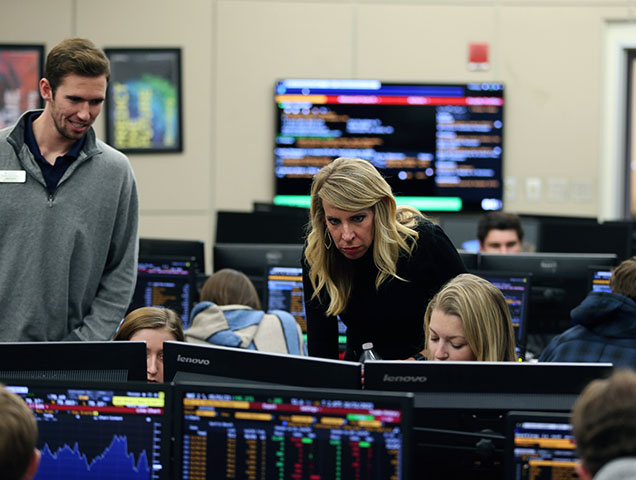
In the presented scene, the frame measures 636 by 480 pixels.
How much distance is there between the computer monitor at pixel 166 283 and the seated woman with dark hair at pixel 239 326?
0.82 ft

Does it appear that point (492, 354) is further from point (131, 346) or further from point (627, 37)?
point (627, 37)

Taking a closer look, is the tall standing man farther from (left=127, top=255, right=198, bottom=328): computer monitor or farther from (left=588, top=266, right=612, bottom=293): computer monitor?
(left=588, top=266, right=612, bottom=293): computer monitor

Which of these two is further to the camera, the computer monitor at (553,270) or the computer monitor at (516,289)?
the computer monitor at (553,270)

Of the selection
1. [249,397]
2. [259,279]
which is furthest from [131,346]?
[259,279]

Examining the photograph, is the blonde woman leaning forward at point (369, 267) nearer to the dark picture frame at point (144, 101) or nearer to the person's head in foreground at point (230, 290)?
the person's head in foreground at point (230, 290)

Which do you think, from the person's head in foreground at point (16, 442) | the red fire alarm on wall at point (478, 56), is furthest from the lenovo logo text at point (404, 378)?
the red fire alarm on wall at point (478, 56)

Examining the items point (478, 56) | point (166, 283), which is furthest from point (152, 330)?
point (478, 56)

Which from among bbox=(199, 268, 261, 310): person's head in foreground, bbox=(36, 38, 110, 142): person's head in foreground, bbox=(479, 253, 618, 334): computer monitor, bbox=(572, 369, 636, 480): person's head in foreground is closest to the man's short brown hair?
bbox=(36, 38, 110, 142): person's head in foreground

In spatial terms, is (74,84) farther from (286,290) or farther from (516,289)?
(516,289)

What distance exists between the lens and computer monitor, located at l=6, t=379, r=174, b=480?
1.88 metres

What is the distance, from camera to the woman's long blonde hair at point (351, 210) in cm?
284

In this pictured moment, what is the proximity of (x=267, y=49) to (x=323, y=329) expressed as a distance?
4710 millimetres

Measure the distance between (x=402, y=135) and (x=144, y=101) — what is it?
1.89 m

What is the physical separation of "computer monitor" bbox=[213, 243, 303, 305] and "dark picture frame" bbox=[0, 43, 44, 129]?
325 cm
